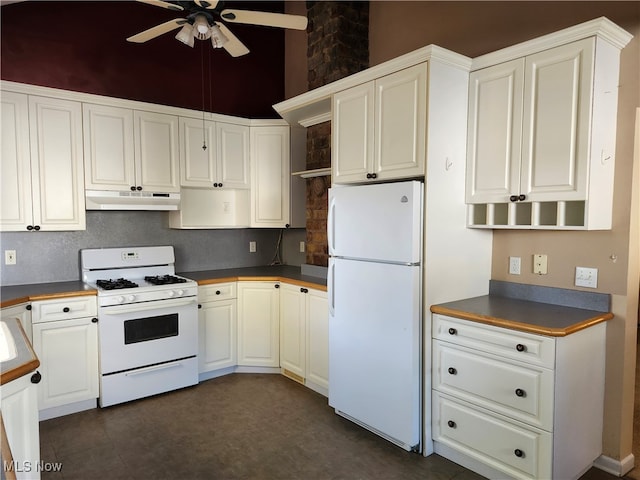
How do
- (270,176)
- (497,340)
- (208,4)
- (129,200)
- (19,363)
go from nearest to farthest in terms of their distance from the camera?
1. (19,363)
2. (497,340)
3. (208,4)
4. (129,200)
5. (270,176)

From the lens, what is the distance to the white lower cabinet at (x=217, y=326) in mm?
3619

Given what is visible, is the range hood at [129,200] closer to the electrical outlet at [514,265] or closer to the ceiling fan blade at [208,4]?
the ceiling fan blade at [208,4]

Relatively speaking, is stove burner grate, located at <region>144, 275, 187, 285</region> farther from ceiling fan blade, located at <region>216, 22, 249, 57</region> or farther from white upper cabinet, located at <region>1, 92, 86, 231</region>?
ceiling fan blade, located at <region>216, 22, 249, 57</region>

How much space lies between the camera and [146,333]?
326 cm

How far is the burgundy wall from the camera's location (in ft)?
10.9

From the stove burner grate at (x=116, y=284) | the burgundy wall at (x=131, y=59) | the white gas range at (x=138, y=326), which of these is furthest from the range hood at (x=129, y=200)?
the burgundy wall at (x=131, y=59)

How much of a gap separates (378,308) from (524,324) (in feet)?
2.77

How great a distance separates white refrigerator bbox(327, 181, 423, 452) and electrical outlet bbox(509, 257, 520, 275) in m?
0.71

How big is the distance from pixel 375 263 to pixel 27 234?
274cm

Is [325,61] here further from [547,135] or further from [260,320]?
[260,320]

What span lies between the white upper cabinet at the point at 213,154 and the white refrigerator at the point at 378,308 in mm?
1429

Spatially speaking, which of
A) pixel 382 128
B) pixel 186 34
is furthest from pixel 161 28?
pixel 382 128

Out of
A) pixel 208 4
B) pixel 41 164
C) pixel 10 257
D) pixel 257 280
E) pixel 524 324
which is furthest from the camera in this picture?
pixel 257 280

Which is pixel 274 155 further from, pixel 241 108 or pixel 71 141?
pixel 71 141
